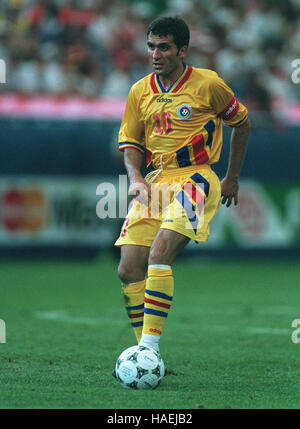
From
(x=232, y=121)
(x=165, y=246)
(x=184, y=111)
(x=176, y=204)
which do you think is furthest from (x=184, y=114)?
(x=165, y=246)

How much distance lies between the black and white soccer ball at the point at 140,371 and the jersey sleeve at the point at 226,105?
5.72 ft

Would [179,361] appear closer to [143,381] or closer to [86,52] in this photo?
[143,381]

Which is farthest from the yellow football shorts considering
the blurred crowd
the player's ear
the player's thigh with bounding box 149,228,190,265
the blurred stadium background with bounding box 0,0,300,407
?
the blurred crowd

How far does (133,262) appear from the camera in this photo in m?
5.74

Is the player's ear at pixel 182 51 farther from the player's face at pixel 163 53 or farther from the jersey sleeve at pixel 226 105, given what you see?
the jersey sleeve at pixel 226 105

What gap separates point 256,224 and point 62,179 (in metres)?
3.30

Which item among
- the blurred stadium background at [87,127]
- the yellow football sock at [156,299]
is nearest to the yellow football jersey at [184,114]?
the yellow football sock at [156,299]

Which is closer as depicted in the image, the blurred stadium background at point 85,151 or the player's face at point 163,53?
the player's face at point 163,53

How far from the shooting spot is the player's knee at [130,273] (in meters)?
5.75

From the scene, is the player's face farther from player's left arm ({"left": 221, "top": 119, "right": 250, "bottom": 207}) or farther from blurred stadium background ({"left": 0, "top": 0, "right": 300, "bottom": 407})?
blurred stadium background ({"left": 0, "top": 0, "right": 300, "bottom": 407})

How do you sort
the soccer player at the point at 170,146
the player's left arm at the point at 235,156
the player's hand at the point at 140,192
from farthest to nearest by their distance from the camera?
the player's left arm at the point at 235,156, the soccer player at the point at 170,146, the player's hand at the point at 140,192

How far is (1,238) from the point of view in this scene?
1352cm

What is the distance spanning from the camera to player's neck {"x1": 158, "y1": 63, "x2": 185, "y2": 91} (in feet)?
19.2

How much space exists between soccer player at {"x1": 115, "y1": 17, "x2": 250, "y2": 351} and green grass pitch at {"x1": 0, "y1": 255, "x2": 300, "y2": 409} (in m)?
0.64
